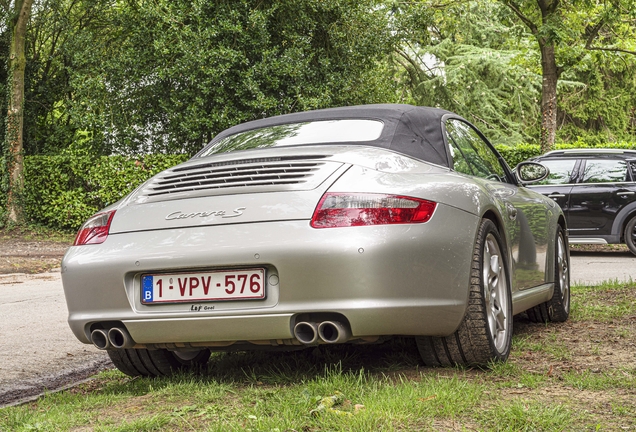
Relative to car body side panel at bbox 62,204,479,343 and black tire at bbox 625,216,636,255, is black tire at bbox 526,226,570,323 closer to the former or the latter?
car body side panel at bbox 62,204,479,343

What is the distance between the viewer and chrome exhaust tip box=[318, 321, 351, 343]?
356 cm

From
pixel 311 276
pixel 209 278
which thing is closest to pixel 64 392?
pixel 209 278

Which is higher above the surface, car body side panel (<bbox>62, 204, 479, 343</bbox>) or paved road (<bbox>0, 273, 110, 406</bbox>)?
car body side panel (<bbox>62, 204, 479, 343</bbox>)

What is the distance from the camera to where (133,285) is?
3.84 m

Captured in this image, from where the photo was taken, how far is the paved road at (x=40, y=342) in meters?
4.98

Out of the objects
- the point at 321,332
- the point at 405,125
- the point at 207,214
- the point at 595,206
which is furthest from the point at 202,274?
the point at 595,206

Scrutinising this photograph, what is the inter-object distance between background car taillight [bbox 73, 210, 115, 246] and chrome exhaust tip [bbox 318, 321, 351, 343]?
3.96 feet

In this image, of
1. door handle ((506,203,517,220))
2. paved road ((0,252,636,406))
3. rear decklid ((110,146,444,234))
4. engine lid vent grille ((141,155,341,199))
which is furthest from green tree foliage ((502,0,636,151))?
engine lid vent grille ((141,155,341,199))

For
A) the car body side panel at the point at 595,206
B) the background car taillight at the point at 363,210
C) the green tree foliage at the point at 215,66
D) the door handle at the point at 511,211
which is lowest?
the car body side panel at the point at 595,206

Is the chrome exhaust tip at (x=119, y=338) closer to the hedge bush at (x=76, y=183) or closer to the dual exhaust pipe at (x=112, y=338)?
the dual exhaust pipe at (x=112, y=338)

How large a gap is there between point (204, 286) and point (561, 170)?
11.2m

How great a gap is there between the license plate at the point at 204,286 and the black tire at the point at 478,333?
0.93 meters

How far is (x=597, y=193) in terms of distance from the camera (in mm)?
13375

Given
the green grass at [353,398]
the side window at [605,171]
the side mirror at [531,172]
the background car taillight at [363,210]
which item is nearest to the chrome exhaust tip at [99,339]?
the green grass at [353,398]
